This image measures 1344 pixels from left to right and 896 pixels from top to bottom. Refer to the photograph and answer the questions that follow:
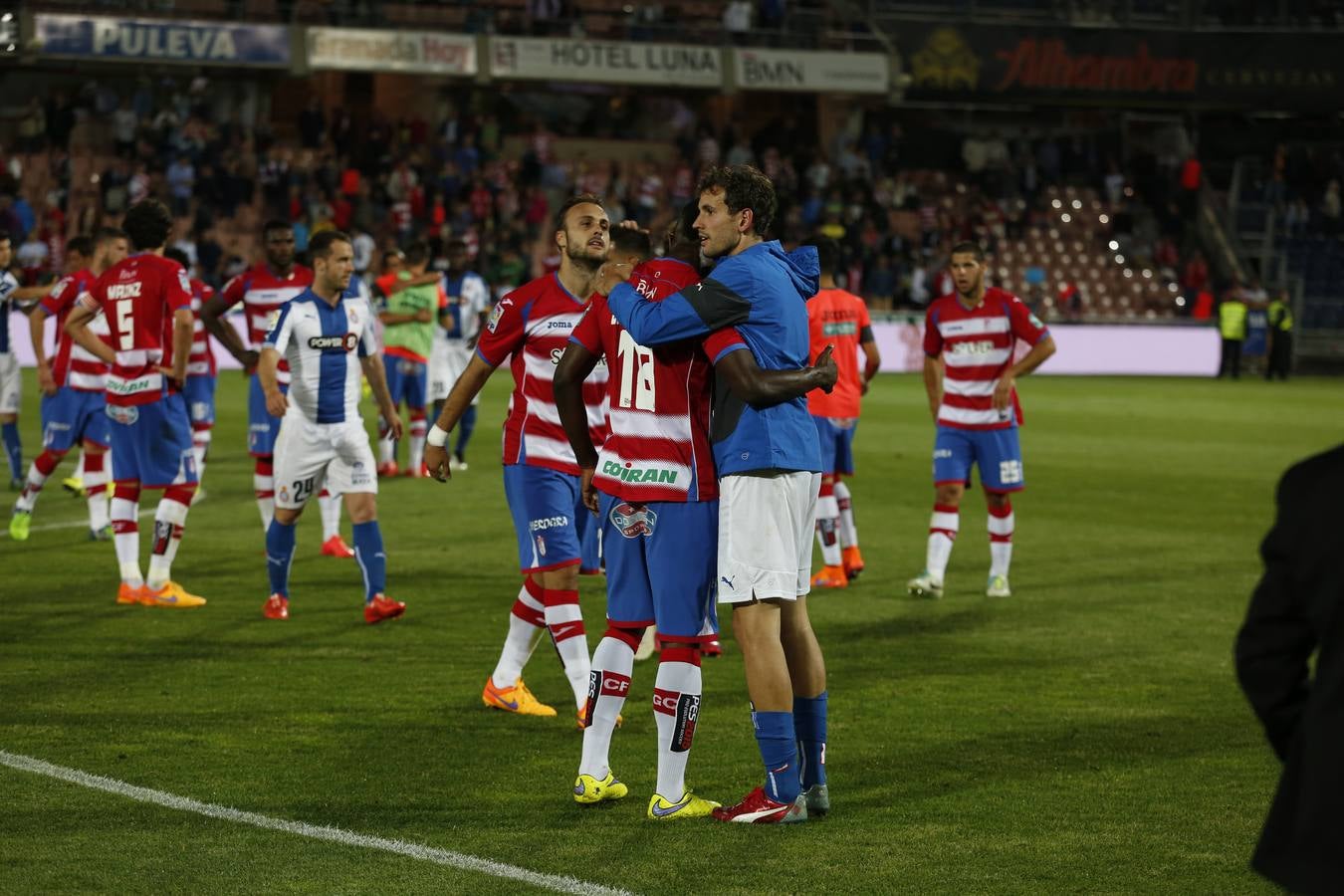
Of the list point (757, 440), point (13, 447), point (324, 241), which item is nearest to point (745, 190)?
point (757, 440)

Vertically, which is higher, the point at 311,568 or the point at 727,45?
the point at 727,45

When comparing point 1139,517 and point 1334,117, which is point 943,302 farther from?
point 1334,117

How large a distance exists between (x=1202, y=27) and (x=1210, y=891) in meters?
46.4

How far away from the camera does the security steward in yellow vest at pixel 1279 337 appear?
40.2 m

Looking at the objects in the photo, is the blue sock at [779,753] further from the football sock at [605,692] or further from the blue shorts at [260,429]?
the blue shorts at [260,429]

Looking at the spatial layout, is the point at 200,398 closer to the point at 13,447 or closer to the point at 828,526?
the point at 13,447

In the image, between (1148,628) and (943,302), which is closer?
(1148,628)

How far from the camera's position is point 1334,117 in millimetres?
50312

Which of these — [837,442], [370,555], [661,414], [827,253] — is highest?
[827,253]

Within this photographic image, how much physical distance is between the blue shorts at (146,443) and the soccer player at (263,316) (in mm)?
1257

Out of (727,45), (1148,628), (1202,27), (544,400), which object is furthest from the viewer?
(1202,27)

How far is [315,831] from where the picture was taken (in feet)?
19.4

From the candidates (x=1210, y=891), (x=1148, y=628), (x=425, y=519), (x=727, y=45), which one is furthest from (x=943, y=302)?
(x=727, y=45)

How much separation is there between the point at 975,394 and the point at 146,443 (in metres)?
5.05
